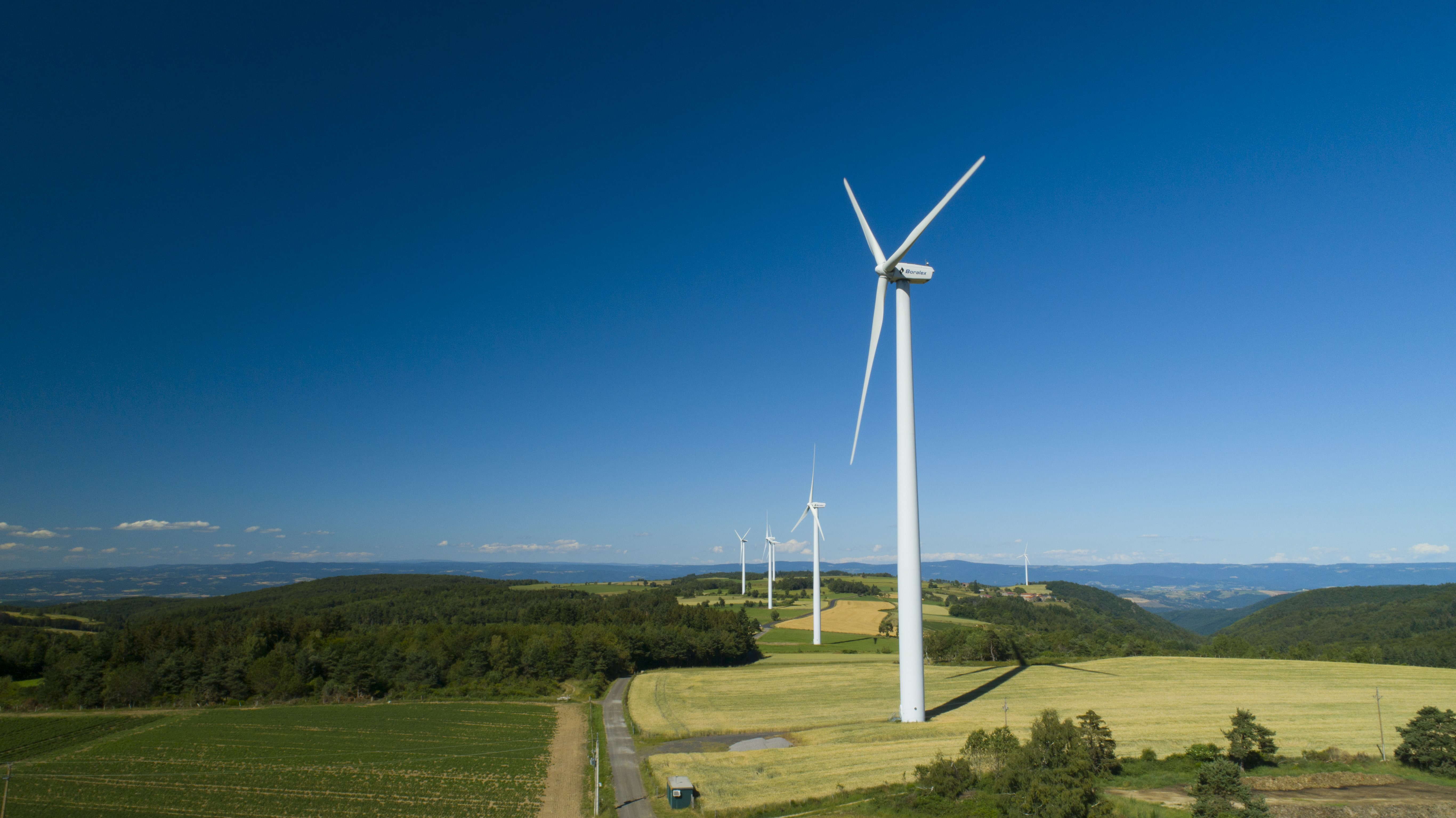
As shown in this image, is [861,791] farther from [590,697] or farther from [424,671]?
[424,671]

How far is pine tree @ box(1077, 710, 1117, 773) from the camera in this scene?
32.2 m

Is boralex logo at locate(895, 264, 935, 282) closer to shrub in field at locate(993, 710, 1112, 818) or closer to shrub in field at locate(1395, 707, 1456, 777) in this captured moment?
shrub in field at locate(993, 710, 1112, 818)

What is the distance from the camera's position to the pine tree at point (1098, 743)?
3225 centimetres

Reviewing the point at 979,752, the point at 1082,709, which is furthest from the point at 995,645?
the point at 979,752

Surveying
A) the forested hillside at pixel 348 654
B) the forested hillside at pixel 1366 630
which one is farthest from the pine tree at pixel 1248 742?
the forested hillside at pixel 1366 630

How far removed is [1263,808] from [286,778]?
4978 cm

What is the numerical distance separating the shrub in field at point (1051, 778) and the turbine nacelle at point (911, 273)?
86.8 feet

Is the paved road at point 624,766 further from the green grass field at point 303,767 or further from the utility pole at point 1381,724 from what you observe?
the utility pole at point 1381,724

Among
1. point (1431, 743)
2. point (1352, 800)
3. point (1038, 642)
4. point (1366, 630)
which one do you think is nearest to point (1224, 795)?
point (1352, 800)

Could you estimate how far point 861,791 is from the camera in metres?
30.8

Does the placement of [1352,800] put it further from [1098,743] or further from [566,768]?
[566,768]

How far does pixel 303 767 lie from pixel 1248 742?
180ft

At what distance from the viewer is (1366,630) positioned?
457 ft

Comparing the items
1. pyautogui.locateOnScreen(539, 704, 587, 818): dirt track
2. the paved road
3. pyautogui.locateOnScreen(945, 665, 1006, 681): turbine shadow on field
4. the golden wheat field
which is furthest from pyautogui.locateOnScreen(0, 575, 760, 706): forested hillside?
pyautogui.locateOnScreen(945, 665, 1006, 681): turbine shadow on field
